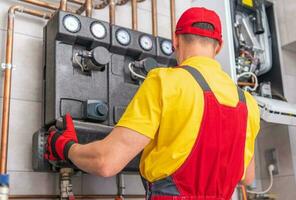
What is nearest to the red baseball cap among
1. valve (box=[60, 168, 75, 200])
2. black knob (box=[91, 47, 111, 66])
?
black knob (box=[91, 47, 111, 66])

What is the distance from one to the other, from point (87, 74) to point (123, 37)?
255 mm

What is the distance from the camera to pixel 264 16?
244cm

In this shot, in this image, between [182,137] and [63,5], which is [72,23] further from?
[182,137]

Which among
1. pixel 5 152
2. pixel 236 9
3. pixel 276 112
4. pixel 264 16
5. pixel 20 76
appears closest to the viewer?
pixel 5 152

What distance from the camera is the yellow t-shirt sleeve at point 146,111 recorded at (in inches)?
43.5

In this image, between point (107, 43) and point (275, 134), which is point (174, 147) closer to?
point (107, 43)

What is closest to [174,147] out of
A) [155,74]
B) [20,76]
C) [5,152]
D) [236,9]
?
[155,74]

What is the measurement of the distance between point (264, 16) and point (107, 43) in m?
1.14

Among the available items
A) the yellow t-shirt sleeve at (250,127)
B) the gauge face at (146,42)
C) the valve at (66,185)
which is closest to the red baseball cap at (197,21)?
the yellow t-shirt sleeve at (250,127)

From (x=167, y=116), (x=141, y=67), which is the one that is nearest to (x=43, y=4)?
(x=141, y=67)

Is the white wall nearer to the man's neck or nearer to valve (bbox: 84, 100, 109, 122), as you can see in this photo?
valve (bbox: 84, 100, 109, 122)

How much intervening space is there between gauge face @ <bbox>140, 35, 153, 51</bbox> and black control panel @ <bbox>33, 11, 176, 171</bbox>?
0.01 meters

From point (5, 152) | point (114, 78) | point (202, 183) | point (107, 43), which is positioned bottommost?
point (202, 183)

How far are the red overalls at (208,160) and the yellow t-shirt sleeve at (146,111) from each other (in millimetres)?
120
